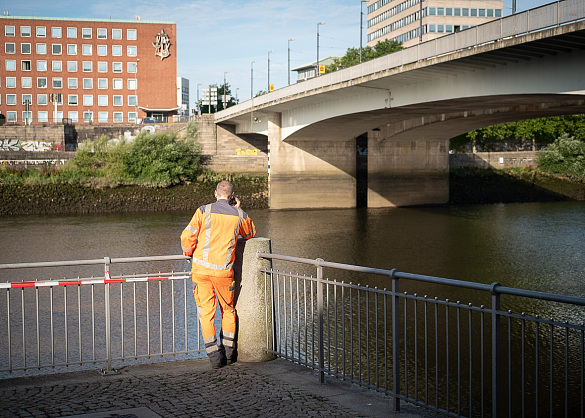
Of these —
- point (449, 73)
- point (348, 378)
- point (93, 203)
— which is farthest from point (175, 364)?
point (93, 203)

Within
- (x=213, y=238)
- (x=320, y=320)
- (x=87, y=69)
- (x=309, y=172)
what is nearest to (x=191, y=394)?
(x=320, y=320)

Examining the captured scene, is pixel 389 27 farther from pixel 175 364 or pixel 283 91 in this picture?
pixel 175 364

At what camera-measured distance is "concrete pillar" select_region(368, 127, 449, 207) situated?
138ft

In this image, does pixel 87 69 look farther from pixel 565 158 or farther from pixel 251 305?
pixel 251 305

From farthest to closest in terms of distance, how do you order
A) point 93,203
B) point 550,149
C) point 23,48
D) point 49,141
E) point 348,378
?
point 23,48 < point 49,141 < point 550,149 < point 93,203 < point 348,378

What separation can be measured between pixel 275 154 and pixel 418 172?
8.49 m

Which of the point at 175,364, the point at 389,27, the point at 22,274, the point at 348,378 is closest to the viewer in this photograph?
the point at 348,378

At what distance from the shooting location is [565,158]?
49.3 meters

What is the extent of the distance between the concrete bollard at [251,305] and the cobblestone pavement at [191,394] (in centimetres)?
16

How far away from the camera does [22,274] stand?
18.1 metres

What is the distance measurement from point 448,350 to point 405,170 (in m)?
36.8

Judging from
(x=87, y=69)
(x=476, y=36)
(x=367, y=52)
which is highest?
(x=367, y=52)

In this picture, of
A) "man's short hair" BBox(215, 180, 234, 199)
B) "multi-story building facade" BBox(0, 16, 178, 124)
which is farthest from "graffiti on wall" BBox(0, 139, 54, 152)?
"man's short hair" BBox(215, 180, 234, 199)

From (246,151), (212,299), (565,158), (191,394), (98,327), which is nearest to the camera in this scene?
(191,394)
